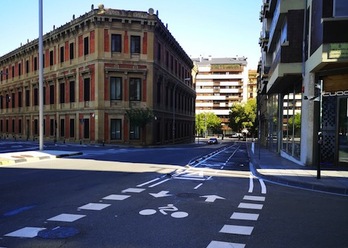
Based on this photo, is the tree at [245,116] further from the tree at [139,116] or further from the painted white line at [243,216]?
the painted white line at [243,216]

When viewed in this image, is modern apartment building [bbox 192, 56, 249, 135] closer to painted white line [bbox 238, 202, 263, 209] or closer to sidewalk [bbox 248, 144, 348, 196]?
sidewalk [bbox 248, 144, 348, 196]

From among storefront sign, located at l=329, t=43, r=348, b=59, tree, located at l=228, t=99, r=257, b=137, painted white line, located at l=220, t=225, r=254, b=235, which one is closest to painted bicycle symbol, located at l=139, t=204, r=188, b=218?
painted white line, located at l=220, t=225, r=254, b=235

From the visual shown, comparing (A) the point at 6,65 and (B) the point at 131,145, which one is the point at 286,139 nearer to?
(B) the point at 131,145

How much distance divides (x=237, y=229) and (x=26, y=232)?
364 centimetres

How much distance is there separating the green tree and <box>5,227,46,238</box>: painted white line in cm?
9606

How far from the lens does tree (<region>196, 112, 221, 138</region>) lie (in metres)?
104

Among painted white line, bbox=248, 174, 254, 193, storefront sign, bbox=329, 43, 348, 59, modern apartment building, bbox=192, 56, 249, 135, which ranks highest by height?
modern apartment building, bbox=192, 56, 249, 135

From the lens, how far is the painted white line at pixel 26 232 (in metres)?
5.37

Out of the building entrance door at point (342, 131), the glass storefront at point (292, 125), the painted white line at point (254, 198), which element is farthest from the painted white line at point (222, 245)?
the glass storefront at point (292, 125)

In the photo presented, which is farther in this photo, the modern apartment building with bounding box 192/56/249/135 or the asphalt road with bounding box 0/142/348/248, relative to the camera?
the modern apartment building with bounding box 192/56/249/135

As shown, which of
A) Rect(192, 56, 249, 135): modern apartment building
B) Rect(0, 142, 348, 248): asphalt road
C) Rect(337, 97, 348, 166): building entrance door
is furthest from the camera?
Rect(192, 56, 249, 135): modern apartment building

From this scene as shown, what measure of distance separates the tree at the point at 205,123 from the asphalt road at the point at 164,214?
9183 cm

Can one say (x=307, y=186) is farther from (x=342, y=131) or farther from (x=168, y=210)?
(x=342, y=131)

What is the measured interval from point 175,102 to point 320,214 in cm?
4565
